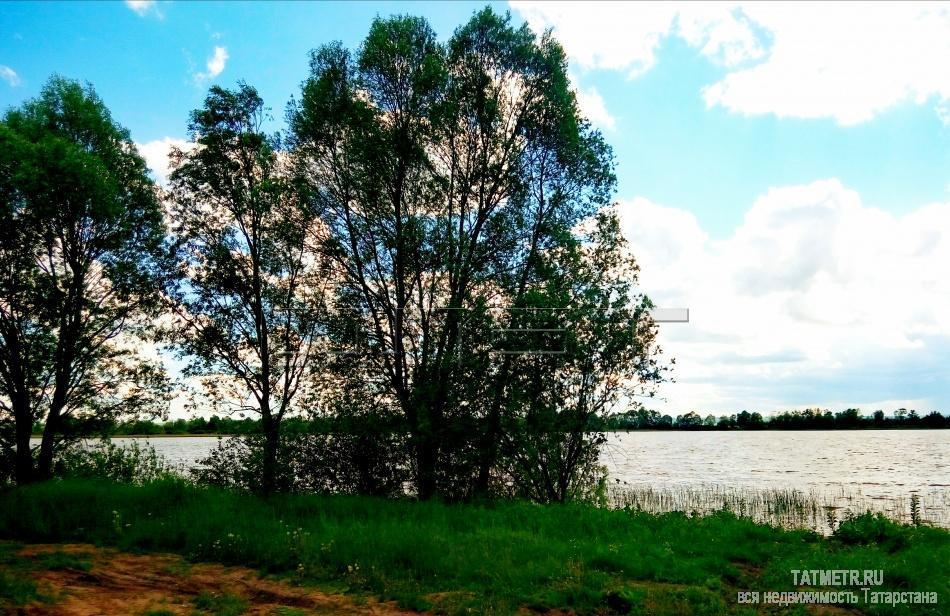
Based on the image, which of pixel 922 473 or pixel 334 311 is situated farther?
pixel 922 473

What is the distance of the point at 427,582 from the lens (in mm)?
8281

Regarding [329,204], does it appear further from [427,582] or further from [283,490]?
[427,582]

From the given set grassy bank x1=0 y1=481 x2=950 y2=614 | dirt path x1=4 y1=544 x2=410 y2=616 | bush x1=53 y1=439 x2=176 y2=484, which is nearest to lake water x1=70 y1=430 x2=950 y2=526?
bush x1=53 y1=439 x2=176 y2=484

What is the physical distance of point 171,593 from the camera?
7.80 meters

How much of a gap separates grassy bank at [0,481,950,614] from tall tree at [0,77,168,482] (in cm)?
645

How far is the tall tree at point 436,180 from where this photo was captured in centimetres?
1673

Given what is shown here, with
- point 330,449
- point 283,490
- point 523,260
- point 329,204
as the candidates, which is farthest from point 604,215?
point 283,490

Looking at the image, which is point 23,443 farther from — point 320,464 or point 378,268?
point 378,268

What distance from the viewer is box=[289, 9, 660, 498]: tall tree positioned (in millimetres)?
16734

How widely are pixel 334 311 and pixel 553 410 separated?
25.8 ft

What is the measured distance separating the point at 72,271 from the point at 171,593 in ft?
52.9

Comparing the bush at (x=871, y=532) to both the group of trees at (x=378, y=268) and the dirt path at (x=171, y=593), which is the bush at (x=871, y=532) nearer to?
the group of trees at (x=378, y=268)

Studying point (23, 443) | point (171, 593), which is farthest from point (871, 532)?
point (23, 443)

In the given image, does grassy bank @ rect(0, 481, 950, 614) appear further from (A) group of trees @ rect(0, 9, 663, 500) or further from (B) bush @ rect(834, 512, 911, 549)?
(A) group of trees @ rect(0, 9, 663, 500)
